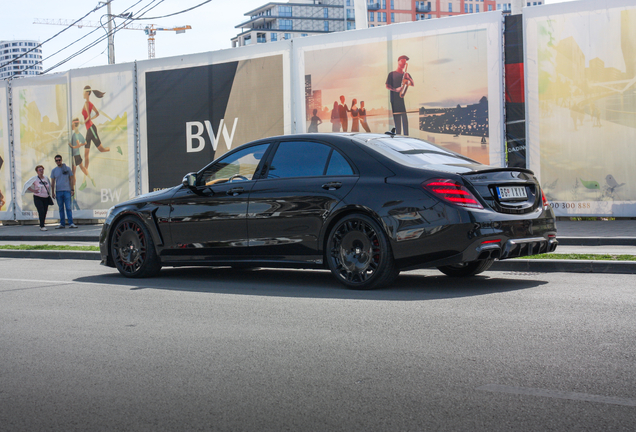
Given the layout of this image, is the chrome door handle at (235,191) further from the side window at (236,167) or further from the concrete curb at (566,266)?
the concrete curb at (566,266)

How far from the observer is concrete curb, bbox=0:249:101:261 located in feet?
38.4

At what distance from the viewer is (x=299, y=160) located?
24.1ft

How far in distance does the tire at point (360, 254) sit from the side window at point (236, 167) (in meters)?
1.38

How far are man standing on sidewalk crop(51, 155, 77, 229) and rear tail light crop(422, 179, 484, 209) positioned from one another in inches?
569

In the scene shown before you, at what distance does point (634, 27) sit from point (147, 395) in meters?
13.1

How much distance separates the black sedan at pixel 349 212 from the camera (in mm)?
6344

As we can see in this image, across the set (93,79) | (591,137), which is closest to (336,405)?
(591,137)

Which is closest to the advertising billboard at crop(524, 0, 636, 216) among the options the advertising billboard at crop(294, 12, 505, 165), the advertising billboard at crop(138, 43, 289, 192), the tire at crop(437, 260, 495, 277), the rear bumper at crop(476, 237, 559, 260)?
the advertising billboard at crop(294, 12, 505, 165)

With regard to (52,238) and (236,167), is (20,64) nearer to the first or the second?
(52,238)

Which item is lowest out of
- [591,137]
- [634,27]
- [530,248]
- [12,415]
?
[12,415]

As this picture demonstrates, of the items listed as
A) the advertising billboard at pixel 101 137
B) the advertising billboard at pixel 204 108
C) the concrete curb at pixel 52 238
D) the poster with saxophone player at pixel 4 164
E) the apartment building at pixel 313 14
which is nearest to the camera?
the concrete curb at pixel 52 238

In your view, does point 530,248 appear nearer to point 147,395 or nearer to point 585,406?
point 585,406

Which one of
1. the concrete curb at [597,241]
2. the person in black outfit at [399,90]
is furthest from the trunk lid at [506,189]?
the person in black outfit at [399,90]

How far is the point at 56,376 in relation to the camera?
409 cm
